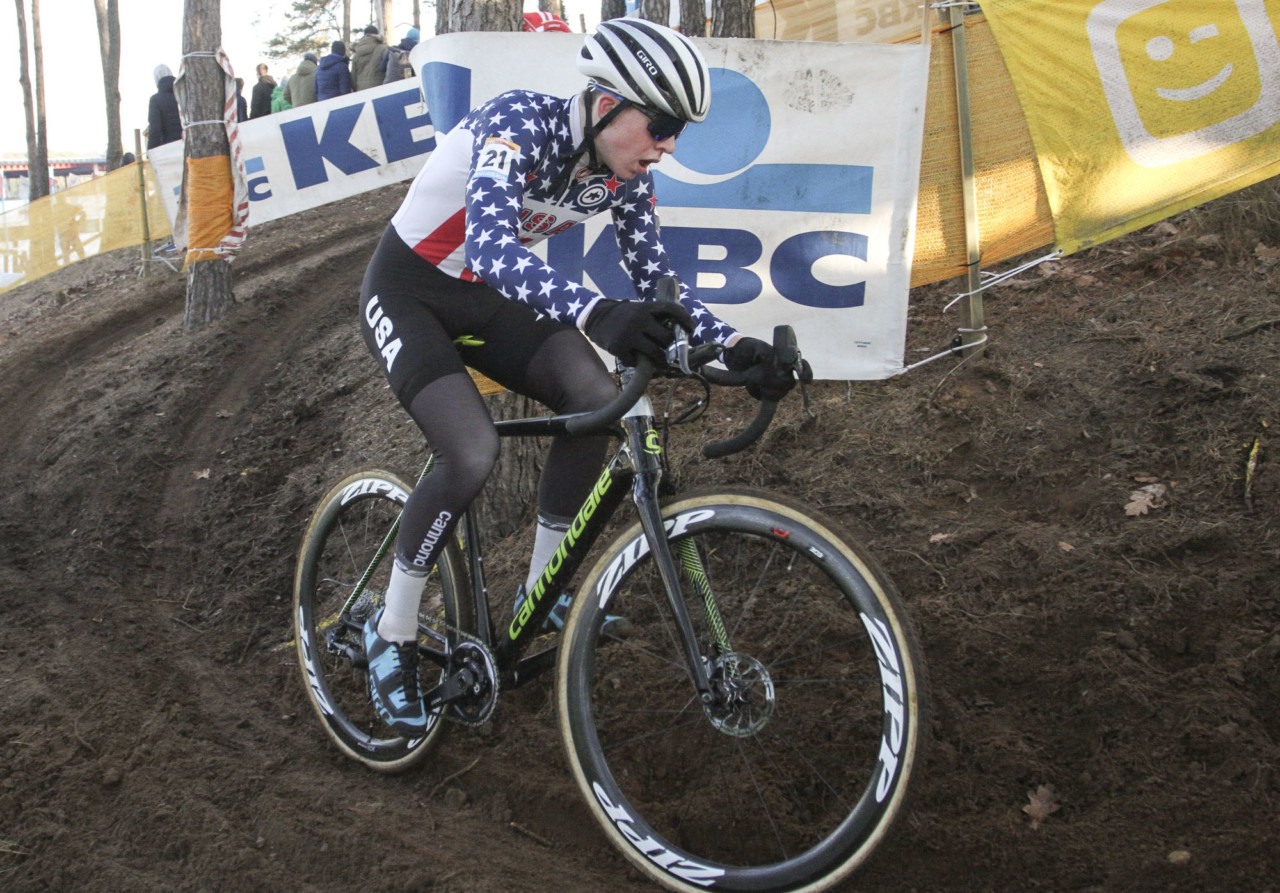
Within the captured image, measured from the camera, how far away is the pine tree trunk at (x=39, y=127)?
2330 centimetres

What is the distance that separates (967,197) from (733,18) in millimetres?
1999

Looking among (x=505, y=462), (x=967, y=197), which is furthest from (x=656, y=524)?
(x=967, y=197)

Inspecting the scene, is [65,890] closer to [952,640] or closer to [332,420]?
[952,640]

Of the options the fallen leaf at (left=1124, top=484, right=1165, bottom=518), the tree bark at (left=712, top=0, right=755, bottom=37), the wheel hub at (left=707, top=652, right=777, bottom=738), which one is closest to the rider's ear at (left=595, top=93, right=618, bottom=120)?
the wheel hub at (left=707, top=652, right=777, bottom=738)

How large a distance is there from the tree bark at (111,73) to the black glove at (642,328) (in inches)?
937

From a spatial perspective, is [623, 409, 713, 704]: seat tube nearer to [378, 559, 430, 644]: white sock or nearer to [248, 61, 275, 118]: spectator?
[378, 559, 430, 644]: white sock

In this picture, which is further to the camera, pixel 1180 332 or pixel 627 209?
pixel 1180 332

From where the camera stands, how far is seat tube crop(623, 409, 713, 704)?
2.59 metres

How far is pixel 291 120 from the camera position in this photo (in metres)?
9.20

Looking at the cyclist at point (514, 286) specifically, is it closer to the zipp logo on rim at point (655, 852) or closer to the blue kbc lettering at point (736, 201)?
the zipp logo on rim at point (655, 852)

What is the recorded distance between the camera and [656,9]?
8234 mm

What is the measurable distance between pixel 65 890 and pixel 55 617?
255cm

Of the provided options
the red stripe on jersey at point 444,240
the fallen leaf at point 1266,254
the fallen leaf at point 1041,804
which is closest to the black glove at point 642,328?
the red stripe on jersey at point 444,240

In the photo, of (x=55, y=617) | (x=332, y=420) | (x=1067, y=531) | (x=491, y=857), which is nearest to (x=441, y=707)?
(x=491, y=857)
